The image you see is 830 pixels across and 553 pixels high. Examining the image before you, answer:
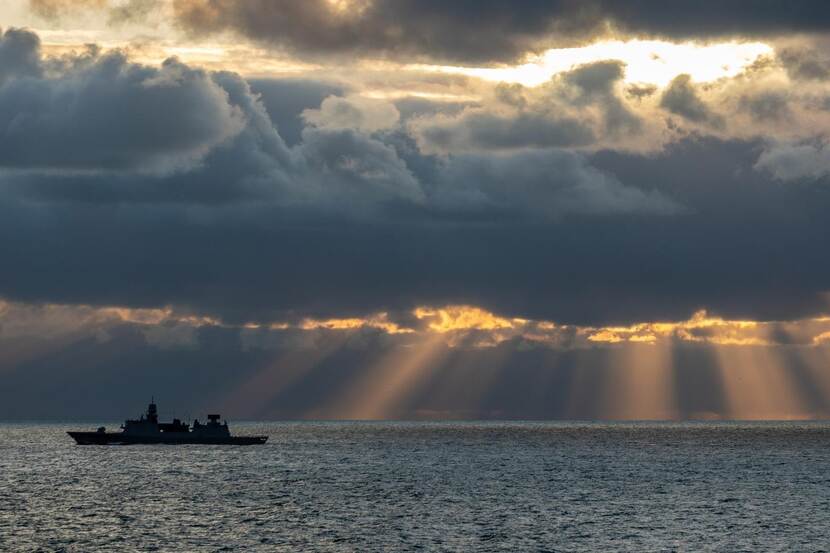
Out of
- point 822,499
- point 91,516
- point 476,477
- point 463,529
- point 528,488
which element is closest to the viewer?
point 463,529

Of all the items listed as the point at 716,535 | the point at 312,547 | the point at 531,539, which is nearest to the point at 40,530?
the point at 312,547

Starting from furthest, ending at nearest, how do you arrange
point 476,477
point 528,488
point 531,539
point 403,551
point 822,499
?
point 476,477 < point 528,488 < point 822,499 < point 531,539 < point 403,551

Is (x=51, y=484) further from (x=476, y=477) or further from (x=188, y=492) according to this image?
(x=476, y=477)

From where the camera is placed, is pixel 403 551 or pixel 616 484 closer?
pixel 403 551

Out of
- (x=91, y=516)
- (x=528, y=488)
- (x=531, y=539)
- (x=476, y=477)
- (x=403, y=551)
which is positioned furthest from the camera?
(x=476, y=477)

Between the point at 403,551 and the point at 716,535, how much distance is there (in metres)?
32.9

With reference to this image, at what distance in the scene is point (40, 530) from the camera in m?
116

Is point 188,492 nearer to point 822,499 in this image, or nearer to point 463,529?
point 463,529

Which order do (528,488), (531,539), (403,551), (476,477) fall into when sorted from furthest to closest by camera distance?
(476,477), (528,488), (531,539), (403,551)

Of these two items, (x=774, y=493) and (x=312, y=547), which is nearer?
(x=312, y=547)

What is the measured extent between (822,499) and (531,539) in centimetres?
6399

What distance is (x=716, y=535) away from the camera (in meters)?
117

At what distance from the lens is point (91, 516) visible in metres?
132

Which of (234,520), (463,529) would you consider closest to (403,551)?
(463,529)
